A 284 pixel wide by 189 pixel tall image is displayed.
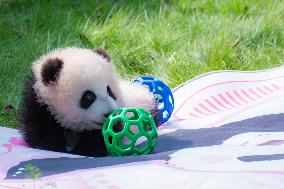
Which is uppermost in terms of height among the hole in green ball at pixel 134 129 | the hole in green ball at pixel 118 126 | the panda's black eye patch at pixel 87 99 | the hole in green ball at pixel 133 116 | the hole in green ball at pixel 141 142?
the panda's black eye patch at pixel 87 99

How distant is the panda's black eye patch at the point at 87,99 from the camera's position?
7.02 feet

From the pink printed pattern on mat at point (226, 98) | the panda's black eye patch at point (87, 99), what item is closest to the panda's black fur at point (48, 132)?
the panda's black eye patch at point (87, 99)

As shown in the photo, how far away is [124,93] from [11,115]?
794mm

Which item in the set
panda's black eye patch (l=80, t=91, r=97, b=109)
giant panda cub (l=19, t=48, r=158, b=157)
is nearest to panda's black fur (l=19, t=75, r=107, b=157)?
giant panda cub (l=19, t=48, r=158, b=157)

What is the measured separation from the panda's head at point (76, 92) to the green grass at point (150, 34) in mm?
804

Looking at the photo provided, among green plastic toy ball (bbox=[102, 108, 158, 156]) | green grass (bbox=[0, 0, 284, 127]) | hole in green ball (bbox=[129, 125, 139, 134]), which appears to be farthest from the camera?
green grass (bbox=[0, 0, 284, 127])

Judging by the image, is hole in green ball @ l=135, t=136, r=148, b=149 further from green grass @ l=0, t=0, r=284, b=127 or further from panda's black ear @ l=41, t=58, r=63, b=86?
green grass @ l=0, t=0, r=284, b=127

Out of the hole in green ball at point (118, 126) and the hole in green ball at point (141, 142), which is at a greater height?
the hole in green ball at point (118, 126)

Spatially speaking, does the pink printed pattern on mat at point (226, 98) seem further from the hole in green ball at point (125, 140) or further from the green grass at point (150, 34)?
the hole in green ball at point (125, 140)

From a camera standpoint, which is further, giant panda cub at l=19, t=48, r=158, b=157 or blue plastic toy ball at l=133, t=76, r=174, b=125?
blue plastic toy ball at l=133, t=76, r=174, b=125

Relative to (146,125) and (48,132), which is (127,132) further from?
(48,132)

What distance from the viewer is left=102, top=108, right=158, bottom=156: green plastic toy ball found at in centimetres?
208

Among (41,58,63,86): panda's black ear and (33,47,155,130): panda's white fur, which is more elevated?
(41,58,63,86): panda's black ear

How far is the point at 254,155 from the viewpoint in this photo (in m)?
1.93
